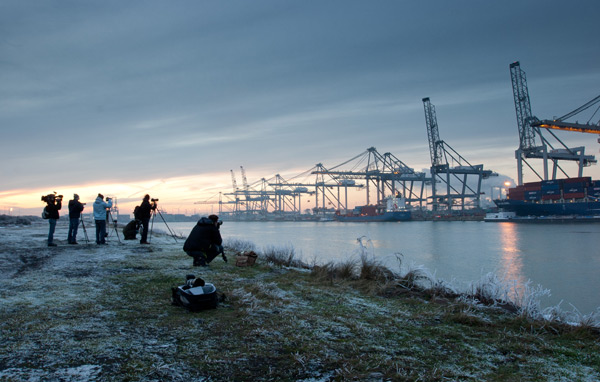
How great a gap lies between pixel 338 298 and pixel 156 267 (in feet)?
12.2

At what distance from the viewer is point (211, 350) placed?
285cm

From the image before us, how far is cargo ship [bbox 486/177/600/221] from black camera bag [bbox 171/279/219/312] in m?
64.6

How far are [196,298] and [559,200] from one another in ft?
217

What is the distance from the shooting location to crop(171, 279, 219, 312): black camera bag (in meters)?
3.92

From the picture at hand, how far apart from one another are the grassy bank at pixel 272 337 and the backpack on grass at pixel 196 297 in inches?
3.9

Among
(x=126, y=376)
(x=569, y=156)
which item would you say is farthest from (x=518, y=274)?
(x=569, y=156)

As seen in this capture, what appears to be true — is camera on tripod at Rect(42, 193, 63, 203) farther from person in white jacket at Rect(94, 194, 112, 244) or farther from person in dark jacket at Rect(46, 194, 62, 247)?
person in white jacket at Rect(94, 194, 112, 244)

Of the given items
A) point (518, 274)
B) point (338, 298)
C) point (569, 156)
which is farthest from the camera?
point (569, 156)

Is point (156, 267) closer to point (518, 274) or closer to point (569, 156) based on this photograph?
point (518, 274)

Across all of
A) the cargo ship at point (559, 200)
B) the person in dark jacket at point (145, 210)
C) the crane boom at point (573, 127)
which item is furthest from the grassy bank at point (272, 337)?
the cargo ship at point (559, 200)

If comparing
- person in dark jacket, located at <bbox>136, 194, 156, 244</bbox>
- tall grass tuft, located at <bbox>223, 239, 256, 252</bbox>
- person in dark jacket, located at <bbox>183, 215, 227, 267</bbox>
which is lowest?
tall grass tuft, located at <bbox>223, 239, 256, 252</bbox>

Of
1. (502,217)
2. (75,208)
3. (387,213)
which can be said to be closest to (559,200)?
(502,217)

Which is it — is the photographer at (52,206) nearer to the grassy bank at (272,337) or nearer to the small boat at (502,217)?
the grassy bank at (272,337)

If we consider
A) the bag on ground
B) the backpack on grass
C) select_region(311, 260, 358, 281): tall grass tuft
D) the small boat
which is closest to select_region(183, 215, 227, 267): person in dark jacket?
the bag on ground
